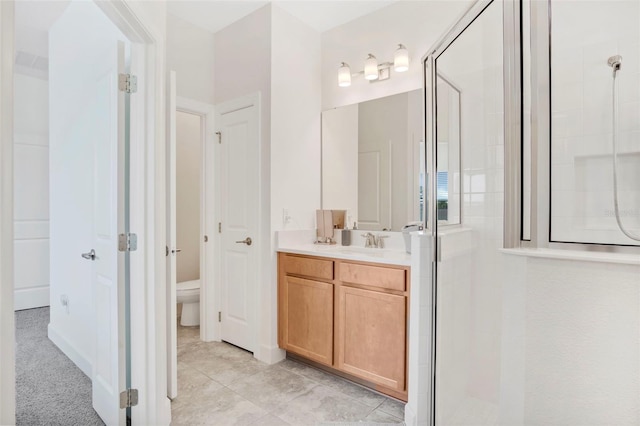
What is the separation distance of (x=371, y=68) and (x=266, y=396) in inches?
96.0

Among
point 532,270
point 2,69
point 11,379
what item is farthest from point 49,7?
point 532,270

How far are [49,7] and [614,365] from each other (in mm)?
4088

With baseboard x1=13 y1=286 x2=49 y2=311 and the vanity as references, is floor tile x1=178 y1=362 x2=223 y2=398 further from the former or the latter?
baseboard x1=13 y1=286 x2=49 y2=311

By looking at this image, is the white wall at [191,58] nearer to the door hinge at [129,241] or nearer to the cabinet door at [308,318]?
the door hinge at [129,241]

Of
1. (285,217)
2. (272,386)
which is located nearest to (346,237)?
(285,217)

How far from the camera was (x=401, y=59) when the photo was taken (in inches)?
98.9

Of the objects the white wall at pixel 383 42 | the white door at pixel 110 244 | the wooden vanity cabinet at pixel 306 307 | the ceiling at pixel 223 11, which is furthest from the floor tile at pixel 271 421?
the ceiling at pixel 223 11

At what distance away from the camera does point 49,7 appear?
2676mm

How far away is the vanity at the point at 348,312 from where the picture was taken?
80.1 inches

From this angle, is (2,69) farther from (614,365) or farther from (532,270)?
(614,365)

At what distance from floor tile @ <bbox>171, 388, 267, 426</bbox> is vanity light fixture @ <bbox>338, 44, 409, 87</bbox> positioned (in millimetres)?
2434

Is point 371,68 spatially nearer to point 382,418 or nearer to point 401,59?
point 401,59

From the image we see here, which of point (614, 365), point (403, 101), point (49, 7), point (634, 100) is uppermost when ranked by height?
point (49, 7)

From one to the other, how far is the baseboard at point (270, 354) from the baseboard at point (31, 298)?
9.92ft
